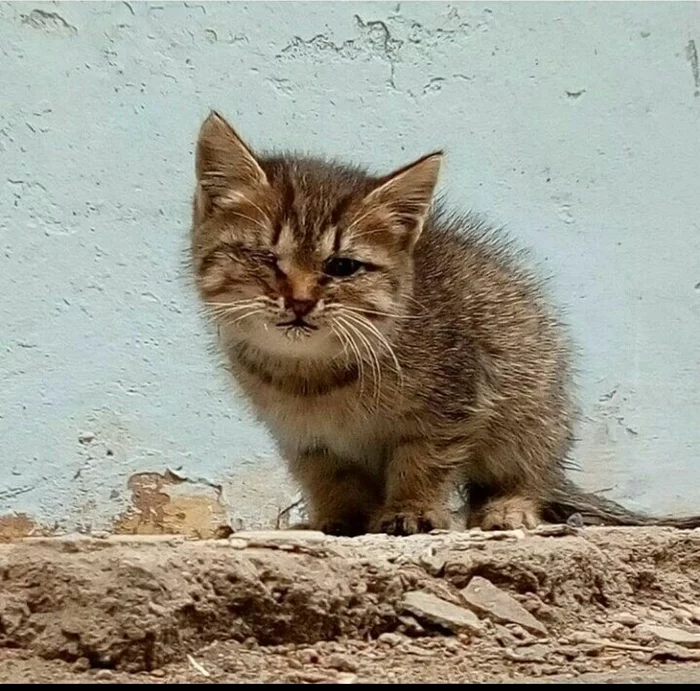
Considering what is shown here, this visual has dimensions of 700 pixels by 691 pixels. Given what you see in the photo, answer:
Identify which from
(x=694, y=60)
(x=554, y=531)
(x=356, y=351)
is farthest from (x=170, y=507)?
(x=694, y=60)

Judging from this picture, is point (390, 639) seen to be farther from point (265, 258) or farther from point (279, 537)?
point (265, 258)

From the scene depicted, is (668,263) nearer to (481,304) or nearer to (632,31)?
(632,31)

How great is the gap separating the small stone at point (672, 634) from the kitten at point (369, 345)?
0.53 meters

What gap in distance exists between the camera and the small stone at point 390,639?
5.31 ft

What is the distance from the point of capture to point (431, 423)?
2293 millimetres

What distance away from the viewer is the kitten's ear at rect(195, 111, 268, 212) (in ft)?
7.48

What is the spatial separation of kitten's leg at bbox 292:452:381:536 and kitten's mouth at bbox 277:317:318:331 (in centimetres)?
37

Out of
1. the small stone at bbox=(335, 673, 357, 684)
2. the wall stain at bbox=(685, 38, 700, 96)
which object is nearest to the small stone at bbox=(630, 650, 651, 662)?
the small stone at bbox=(335, 673, 357, 684)

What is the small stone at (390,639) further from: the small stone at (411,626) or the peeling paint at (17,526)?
the peeling paint at (17,526)

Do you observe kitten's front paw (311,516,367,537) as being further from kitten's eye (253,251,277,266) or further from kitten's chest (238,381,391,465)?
kitten's eye (253,251,277,266)

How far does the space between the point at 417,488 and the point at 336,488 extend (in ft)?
0.80

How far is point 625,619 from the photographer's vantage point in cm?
183

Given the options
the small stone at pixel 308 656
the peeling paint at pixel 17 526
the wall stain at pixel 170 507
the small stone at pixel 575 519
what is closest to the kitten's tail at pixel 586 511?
the small stone at pixel 575 519

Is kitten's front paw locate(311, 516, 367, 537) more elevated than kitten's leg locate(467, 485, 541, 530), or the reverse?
kitten's leg locate(467, 485, 541, 530)
